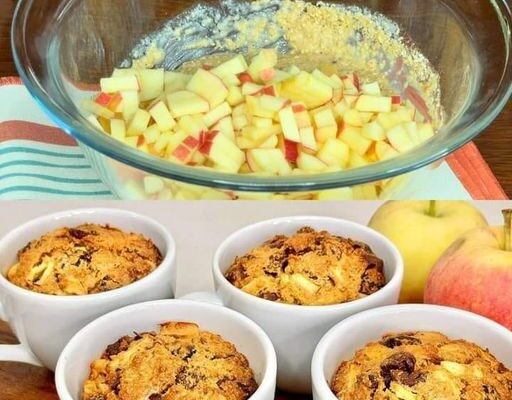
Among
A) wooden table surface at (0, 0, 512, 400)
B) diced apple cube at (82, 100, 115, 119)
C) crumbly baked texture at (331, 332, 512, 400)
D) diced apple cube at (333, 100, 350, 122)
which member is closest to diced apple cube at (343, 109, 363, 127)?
diced apple cube at (333, 100, 350, 122)

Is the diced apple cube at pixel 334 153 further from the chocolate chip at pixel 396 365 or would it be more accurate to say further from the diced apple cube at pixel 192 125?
the chocolate chip at pixel 396 365

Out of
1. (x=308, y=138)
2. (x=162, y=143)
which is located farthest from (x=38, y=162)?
(x=308, y=138)

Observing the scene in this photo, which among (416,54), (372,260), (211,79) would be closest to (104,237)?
(372,260)

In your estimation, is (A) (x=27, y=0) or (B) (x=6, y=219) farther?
(A) (x=27, y=0)

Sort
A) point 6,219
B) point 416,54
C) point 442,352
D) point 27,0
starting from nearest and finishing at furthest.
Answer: point 442,352
point 6,219
point 27,0
point 416,54

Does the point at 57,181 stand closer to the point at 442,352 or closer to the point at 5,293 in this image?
the point at 5,293

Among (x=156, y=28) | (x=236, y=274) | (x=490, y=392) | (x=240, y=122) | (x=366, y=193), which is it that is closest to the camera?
(x=490, y=392)

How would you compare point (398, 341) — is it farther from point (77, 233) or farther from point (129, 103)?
point (129, 103)
